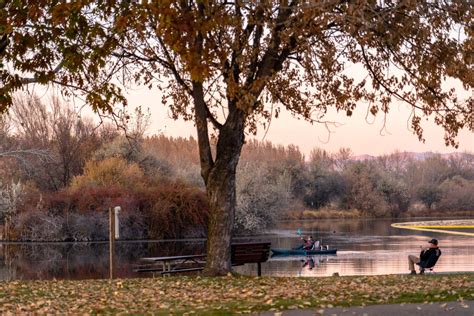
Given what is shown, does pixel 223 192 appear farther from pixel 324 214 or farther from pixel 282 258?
pixel 324 214

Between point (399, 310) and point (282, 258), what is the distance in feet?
81.2

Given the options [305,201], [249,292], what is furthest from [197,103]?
[305,201]

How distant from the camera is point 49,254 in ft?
135

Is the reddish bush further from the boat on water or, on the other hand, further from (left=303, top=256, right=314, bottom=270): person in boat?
(left=303, top=256, right=314, bottom=270): person in boat

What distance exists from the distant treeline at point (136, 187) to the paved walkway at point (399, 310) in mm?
25084

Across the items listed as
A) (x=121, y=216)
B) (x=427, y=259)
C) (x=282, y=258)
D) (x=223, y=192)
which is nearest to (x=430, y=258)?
(x=427, y=259)

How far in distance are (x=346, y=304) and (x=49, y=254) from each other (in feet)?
102

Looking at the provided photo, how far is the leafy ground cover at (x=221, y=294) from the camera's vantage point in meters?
12.7

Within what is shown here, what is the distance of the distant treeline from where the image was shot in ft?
170

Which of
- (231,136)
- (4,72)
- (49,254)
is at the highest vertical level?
(4,72)

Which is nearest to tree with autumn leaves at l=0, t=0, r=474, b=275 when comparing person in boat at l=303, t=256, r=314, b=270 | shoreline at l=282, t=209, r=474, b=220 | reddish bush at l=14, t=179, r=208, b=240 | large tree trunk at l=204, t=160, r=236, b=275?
large tree trunk at l=204, t=160, r=236, b=275

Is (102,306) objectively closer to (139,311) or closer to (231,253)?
(139,311)

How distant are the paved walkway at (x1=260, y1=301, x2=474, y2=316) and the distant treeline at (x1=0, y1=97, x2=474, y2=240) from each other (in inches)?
988

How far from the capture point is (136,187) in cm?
5375
